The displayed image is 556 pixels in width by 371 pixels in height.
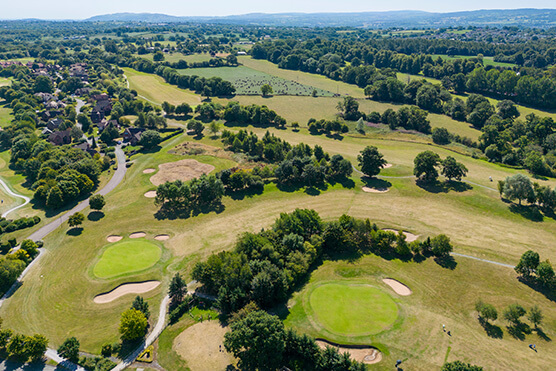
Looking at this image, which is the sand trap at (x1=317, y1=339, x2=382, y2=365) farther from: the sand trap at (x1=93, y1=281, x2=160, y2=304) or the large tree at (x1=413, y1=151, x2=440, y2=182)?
the large tree at (x1=413, y1=151, x2=440, y2=182)

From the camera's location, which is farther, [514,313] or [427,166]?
[427,166]

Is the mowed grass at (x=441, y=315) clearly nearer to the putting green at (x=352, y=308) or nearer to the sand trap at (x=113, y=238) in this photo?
the putting green at (x=352, y=308)

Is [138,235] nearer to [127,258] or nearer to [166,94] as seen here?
[127,258]

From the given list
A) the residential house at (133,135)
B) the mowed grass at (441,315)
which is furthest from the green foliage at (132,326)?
the residential house at (133,135)

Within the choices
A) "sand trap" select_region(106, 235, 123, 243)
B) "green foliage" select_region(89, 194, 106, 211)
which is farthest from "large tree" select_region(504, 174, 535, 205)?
"green foliage" select_region(89, 194, 106, 211)

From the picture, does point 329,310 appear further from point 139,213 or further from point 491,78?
point 491,78

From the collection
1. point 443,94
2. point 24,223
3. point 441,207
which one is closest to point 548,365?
point 441,207

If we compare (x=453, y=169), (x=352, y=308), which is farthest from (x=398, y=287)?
(x=453, y=169)
